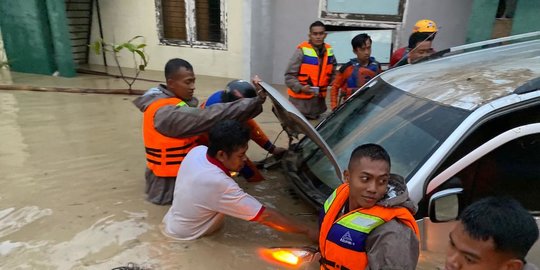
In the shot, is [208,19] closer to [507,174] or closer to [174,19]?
[174,19]

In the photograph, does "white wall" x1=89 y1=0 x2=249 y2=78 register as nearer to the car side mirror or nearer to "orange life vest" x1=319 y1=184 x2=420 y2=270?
the car side mirror

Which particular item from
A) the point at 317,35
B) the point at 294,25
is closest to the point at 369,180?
the point at 317,35

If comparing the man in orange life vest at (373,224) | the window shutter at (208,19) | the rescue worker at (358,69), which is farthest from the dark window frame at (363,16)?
the man in orange life vest at (373,224)

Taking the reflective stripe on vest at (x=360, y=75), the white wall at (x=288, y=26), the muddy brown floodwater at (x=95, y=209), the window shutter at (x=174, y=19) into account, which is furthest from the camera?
the window shutter at (x=174, y=19)

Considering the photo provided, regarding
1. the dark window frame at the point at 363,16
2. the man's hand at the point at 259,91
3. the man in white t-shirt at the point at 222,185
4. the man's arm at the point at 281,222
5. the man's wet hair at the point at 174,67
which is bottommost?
the man's arm at the point at 281,222

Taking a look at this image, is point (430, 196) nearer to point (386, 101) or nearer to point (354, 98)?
point (386, 101)

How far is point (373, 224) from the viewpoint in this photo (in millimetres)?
1844

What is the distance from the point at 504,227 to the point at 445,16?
7.65m

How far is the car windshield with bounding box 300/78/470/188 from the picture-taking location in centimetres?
254

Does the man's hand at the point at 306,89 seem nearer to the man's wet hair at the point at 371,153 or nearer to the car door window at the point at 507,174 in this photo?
the car door window at the point at 507,174

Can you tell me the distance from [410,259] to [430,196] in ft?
Result: 2.26

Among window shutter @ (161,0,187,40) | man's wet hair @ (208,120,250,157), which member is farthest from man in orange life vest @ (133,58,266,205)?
window shutter @ (161,0,187,40)

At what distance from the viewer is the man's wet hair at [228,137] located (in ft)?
9.04

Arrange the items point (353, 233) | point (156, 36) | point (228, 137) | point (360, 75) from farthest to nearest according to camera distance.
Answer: point (156, 36) < point (360, 75) < point (228, 137) < point (353, 233)
